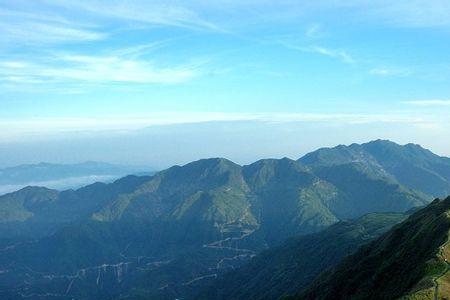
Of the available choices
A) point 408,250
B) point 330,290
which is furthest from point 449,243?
point 330,290

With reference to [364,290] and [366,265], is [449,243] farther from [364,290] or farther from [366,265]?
[366,265]

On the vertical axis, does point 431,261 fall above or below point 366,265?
above

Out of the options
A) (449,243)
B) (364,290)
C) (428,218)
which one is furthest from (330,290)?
(449,243)

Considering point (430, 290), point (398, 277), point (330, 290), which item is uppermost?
point (430, 290)

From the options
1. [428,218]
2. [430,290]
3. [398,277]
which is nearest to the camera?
[430,290]

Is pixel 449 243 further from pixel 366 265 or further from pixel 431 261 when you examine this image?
pixel 366 265

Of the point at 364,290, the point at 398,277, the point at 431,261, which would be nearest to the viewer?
the point at 431,261

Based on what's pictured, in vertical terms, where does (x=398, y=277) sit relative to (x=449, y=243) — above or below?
below

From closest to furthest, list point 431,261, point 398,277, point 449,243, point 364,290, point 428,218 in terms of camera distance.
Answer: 1. point 431,261
2. point 449,243
3. point 398,277
4. point 364,290
5. point 428,218

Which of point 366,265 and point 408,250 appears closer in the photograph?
point 408,250
